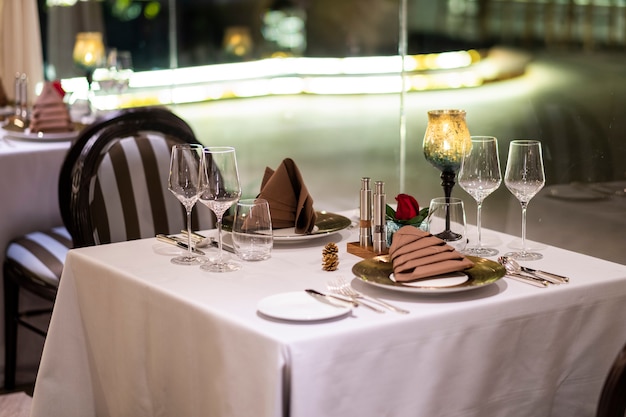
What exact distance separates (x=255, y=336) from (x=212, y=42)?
4.64 meters

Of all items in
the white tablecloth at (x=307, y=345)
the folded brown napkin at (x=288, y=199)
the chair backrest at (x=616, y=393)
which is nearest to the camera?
the chair backrest at (x=616, y=393)

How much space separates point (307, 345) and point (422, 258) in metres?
0.36

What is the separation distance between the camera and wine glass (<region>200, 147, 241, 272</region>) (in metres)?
1.85

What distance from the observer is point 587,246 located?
3016 millimetres

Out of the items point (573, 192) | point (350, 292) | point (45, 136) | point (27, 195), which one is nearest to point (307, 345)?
point (350, 292)

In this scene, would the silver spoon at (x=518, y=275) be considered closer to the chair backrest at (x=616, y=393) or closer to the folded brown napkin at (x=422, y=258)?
the folded brown napkin at (x=422, y=258)

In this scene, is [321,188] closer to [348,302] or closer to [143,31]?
[143,31]

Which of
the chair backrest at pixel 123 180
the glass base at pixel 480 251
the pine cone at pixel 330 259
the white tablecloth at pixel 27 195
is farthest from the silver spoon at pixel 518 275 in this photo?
the white tablecloth at pixel 27 195

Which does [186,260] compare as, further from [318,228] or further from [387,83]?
[387,83]

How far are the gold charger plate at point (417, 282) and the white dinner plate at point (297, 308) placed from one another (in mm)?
125

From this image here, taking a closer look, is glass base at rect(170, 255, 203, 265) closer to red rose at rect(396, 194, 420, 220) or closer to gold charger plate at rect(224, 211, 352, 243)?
gold charger plate at rect(224, 211, 352, 243)

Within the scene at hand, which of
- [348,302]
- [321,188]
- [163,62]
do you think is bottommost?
[321,188]

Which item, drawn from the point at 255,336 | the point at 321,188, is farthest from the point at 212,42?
the point at 255,336

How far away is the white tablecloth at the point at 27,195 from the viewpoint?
3.22 meters
